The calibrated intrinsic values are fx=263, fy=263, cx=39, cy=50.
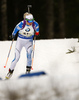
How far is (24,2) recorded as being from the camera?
64.6 feet

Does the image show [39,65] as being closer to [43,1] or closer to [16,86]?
[16,86]

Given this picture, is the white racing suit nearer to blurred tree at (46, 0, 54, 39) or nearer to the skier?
the skier

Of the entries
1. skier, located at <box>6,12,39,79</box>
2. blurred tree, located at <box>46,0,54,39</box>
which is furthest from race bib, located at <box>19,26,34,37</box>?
blurred tree, located at <box>46,0,54,39</box>

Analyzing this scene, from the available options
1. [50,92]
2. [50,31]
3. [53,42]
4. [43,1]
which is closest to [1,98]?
[50,92]

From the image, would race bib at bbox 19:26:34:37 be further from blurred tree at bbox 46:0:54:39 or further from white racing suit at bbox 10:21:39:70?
blurred tree at bbox 46:0:54:39

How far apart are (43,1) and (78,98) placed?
17.2 m

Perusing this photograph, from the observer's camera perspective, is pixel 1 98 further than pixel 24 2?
No

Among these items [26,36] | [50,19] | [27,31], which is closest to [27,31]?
[27,31]

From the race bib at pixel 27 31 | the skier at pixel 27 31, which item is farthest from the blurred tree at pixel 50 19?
the race bib at pixel 27 31

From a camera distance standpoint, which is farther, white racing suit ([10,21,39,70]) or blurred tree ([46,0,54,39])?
blurred tree ([46,0,54,39])

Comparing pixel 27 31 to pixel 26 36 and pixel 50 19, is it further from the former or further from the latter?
pixel 50 19

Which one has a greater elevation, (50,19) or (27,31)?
(27,31)

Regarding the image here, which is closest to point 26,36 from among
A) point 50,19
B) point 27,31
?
point 27,31

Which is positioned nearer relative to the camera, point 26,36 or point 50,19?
point 26,36
